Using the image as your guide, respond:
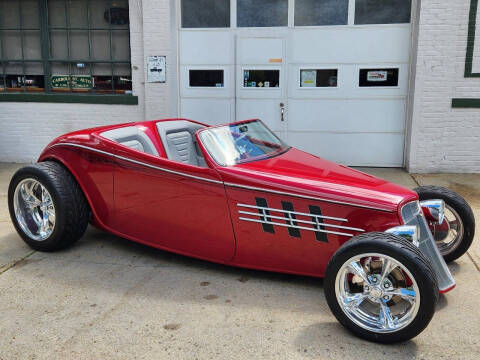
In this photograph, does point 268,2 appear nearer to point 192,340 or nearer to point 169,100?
point 169,100

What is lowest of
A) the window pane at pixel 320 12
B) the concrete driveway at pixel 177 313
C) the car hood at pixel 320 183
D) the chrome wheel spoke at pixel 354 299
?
the concrete driveway at pixel 177 313

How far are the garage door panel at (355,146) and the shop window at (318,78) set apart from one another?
84cm

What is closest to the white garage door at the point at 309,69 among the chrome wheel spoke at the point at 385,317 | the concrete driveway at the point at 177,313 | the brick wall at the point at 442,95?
the brick wall at the point at 442,95

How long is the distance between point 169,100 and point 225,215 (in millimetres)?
5196

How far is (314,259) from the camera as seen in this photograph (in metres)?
3.70

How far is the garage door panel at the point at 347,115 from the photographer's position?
8.39 m

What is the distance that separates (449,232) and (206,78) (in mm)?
5572

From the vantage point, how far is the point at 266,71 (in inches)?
338

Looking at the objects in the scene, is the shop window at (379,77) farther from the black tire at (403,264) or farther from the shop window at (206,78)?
the black tire at (403,264)

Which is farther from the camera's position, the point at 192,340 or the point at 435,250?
A: the point at 435,250

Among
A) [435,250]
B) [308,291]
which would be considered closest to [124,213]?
[308,291]

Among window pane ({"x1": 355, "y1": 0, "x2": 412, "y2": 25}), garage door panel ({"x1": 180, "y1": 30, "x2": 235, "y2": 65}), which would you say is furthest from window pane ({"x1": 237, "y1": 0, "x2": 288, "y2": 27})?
window pane ({"x1": 355, "y1": 0, "x2": 412, "y2": 25})

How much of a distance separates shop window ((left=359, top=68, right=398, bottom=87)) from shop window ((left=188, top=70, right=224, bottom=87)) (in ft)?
8.07

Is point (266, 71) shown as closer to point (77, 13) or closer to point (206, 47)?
point (206, 47)
